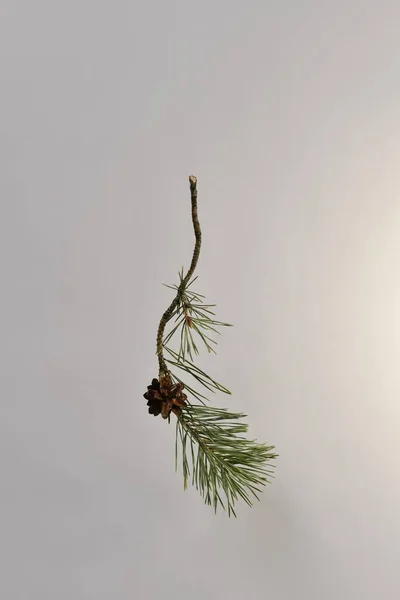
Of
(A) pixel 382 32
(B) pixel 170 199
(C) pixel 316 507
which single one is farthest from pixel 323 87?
(C) pixel 316 507

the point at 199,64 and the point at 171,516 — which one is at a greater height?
the point at 199,64

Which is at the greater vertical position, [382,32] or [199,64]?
[382,32]

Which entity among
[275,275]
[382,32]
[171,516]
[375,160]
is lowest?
[171,516]

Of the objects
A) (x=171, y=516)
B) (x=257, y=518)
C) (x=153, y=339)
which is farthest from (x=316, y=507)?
(x=153, y=339)

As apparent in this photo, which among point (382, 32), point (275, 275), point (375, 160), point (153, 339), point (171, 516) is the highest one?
point (382, 32)

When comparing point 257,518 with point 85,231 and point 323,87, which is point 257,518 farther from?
point 323,87

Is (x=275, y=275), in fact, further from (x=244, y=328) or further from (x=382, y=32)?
(x=382, y=32)
